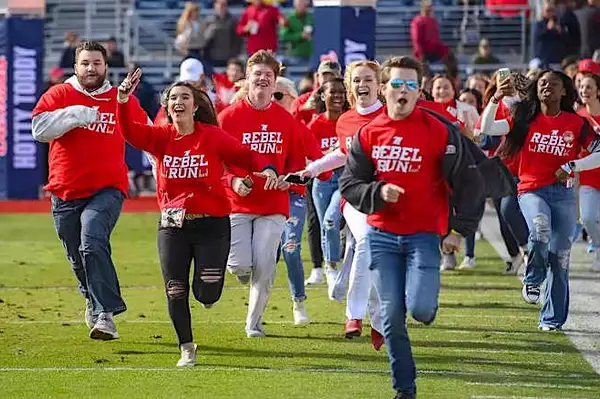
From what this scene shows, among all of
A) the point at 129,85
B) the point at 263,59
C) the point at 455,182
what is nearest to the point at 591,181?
the point at 263,59

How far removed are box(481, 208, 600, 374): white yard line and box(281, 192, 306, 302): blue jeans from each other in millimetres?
2146

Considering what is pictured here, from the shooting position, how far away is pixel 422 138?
26.6 feet

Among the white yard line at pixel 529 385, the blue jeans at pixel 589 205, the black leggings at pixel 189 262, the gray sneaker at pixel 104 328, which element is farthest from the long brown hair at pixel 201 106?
the blue jeans at pixel 589 205

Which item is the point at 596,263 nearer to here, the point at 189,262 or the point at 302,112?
the point at 302,112

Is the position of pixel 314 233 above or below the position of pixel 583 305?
above

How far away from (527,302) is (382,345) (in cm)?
237

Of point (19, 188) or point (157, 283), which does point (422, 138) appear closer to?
point (157, 283)

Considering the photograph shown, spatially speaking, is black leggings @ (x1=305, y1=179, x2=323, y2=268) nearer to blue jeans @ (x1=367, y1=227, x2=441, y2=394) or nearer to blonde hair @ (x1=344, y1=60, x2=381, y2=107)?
blonde hair @ (x1=344, y1=60, x2=381, y2=107)

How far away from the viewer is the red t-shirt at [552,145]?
11.2 metres

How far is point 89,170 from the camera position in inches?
420

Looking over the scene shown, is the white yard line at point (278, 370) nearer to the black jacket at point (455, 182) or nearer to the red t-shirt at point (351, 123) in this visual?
the black jacket at point (455, 182)

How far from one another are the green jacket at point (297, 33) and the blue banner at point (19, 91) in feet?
15.9

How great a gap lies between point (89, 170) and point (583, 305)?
15.6ft

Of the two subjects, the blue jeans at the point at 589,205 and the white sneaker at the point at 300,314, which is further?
the blue jeans at the point at 589,205
